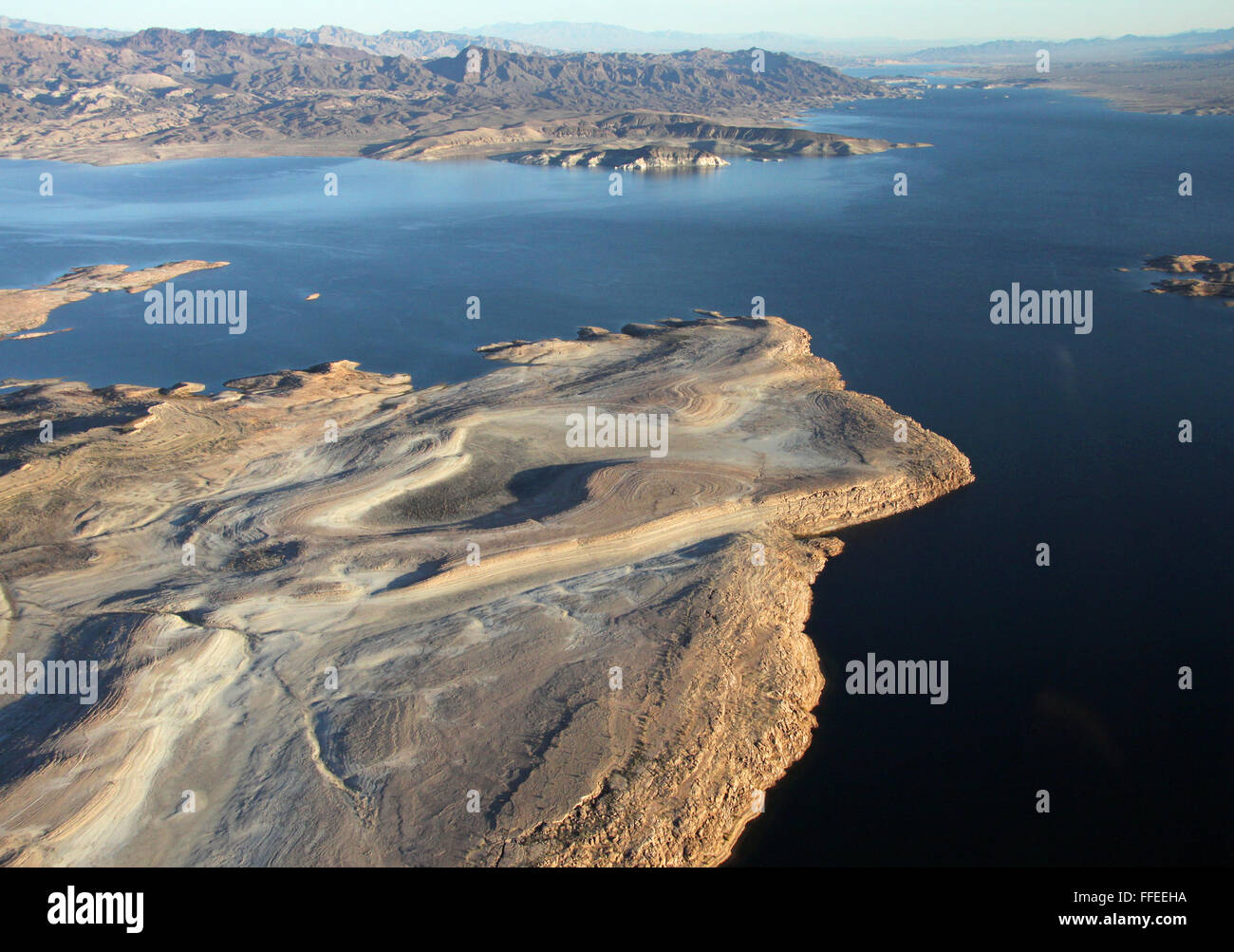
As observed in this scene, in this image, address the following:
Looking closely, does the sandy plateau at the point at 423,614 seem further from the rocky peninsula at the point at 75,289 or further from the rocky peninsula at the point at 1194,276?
the rocky peninsula at the point at 1194,276

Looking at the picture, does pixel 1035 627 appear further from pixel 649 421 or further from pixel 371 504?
pixel 371 504

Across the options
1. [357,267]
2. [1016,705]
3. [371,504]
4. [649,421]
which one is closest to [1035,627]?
[1016,705]

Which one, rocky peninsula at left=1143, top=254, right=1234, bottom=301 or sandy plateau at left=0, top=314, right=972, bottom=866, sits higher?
rocky peninsula at left=1143, top=254, right=1234, bottom=301

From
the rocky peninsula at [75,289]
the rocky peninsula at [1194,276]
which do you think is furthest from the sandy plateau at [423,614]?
the rocky peninsula at [1194,276]

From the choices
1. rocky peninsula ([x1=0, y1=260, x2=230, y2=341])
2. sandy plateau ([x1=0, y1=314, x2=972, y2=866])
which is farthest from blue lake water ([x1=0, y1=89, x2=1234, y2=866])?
sandy plateau ([x1=0, y1=314, x2=972, y2=866])

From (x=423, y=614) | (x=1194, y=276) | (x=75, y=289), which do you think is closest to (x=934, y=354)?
(x=1194, y=276)

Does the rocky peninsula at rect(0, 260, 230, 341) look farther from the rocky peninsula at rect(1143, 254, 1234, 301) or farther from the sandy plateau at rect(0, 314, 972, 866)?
the rocky peninsula at rect(1143, 254, 1234, 301)
